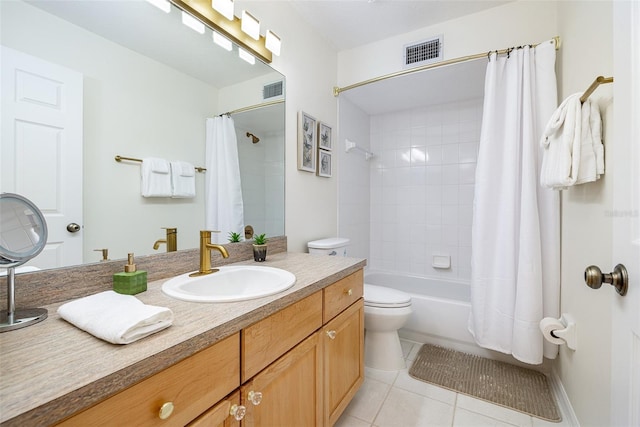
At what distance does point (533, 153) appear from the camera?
161 cm

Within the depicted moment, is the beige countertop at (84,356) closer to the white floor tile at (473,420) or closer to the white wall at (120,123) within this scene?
the white wall at (120,123)

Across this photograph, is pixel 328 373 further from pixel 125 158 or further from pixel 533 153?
pixel 533 153

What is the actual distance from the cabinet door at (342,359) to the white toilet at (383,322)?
355 mm

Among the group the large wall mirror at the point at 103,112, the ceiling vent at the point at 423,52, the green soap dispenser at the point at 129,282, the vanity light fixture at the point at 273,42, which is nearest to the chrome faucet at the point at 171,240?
Answer: the large wall mirror at the point at 103,112

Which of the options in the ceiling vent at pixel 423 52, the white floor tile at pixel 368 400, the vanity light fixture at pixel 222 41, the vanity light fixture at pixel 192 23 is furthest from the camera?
the ceiling vent at pixel 423 52

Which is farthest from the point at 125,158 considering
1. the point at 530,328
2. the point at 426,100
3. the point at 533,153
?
the point at 426,100

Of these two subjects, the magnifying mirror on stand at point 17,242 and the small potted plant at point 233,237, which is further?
the small potted plant at point 233,237

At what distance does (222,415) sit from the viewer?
2.21ft

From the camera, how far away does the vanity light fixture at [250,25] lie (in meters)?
1.40

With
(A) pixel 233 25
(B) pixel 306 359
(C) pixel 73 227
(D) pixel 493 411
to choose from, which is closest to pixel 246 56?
(A) pixel 233 25

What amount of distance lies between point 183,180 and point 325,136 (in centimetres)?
125

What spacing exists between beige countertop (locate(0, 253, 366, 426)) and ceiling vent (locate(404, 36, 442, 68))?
201 cm

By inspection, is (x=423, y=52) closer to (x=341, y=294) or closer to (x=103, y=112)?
(x=341, y=294)

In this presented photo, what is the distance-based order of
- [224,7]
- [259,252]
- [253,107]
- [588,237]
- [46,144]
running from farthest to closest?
[253,107] < [259,252] < [224,7] < [588,237] < [46,144]
